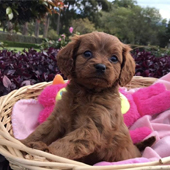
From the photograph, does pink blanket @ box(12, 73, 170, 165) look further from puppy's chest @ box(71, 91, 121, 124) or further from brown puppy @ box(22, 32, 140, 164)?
puppy's chest @ box(71, 91, 121, 124)

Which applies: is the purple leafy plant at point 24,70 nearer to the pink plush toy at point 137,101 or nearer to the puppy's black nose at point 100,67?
the pink plush toy at point 137,101

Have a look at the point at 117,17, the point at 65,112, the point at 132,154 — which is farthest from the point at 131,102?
the point at 117,17

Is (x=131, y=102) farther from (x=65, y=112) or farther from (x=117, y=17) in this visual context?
(x=117, y=17)

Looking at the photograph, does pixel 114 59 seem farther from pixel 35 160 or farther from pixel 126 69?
pixel 35 160

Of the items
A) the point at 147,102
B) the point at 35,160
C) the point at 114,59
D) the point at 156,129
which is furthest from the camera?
the point at 147,102

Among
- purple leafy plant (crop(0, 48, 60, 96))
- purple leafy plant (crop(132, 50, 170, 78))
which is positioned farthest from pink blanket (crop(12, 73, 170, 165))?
purple leafy plant (crop(132, 50, 170, 78))

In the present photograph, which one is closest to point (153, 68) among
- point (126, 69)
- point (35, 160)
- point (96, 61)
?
point (126, 69)

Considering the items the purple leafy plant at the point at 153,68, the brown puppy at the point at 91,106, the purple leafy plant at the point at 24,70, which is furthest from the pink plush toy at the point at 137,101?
the purple leafy plant at the point at 153,68
